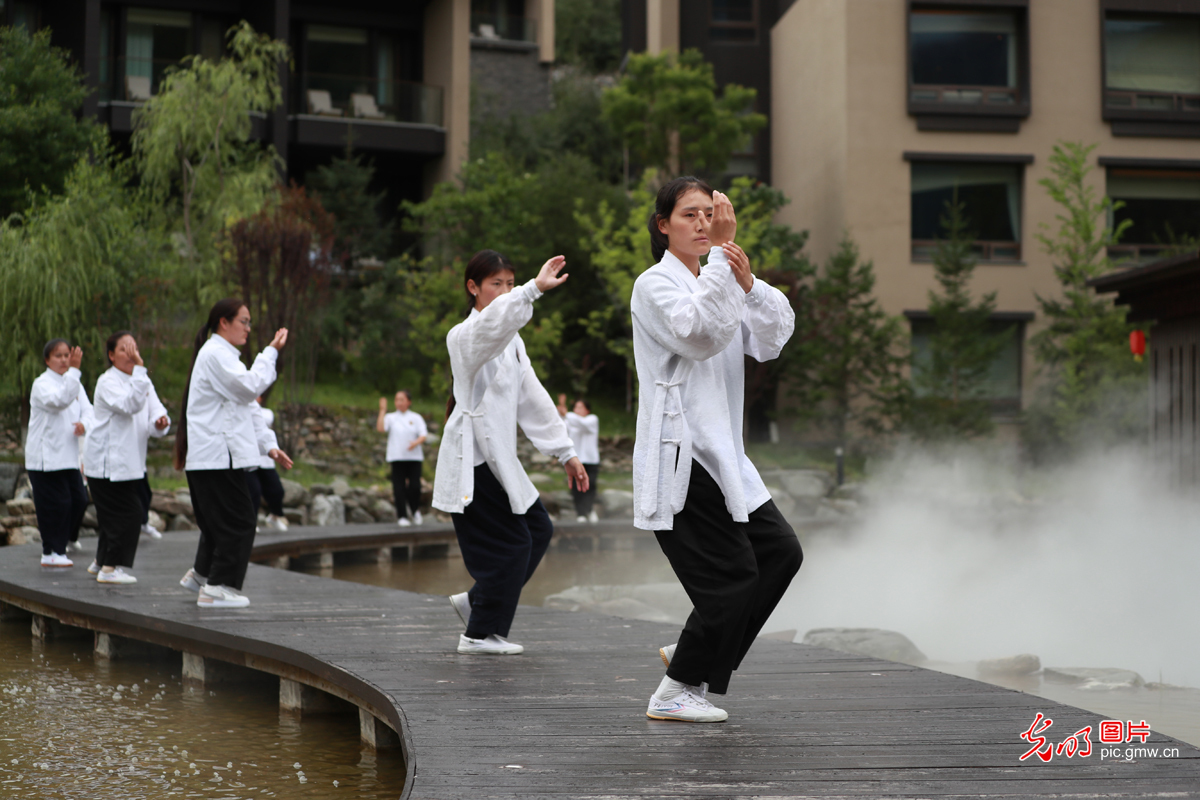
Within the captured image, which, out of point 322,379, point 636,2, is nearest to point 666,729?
point 322,379

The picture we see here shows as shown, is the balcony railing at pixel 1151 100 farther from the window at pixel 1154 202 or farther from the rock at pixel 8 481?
the rock at pixel 8 481

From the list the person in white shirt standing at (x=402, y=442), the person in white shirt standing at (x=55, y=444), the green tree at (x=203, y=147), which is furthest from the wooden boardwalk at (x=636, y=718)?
the green tree at (x=203, y=147)

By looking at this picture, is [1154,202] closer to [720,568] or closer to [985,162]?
[985,162]

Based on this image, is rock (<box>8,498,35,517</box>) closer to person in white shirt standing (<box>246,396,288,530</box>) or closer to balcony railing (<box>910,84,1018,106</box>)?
person in white shirt standing (<box>246,396,288,530</box>)

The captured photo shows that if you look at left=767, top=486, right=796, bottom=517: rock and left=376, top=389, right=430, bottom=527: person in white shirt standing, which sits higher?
left=376, top=389, right=430, bottom=527: person in white shirt standing

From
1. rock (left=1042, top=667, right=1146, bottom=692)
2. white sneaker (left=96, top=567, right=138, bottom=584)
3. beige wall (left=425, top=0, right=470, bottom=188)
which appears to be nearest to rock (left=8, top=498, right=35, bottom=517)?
white sneaker (left=96, top=567, right=138, bottom=584)

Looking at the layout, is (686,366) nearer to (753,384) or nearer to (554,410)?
(554,410)

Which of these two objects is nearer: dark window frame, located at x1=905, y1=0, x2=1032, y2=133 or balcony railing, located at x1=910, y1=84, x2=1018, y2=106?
dark window frame, located at x1=905, y1=0, x2=1032, y2=133

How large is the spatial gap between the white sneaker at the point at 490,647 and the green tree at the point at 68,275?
12.9 meters

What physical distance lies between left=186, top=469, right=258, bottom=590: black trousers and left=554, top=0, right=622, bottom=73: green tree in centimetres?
3552

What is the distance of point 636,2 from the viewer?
2805cm

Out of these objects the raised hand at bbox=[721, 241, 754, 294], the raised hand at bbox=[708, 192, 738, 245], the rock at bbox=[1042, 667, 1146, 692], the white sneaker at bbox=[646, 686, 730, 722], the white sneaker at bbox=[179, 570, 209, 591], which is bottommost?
the rock at bbox=[1042, 667, 1146, 692]

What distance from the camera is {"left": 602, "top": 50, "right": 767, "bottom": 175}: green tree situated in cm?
2259

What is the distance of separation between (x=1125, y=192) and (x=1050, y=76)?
2866mm
